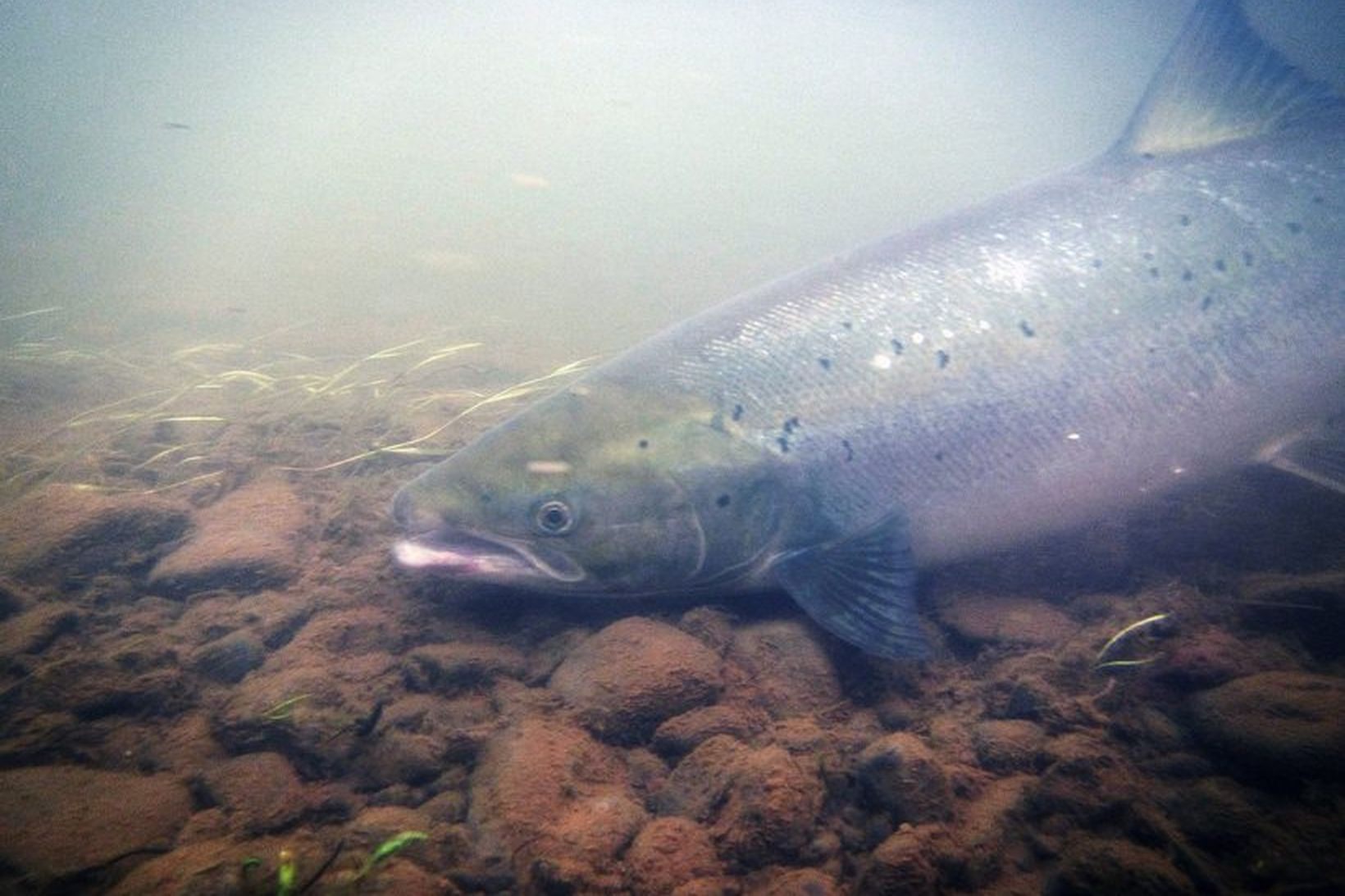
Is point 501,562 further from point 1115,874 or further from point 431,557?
point 1115,874

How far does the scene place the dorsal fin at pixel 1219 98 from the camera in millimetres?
3488

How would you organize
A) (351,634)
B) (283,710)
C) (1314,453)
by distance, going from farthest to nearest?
(1314,453)
(351,634)
(283,710)

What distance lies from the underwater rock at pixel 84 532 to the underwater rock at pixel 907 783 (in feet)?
12.4

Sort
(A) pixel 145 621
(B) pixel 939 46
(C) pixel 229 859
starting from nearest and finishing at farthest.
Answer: (C) pixel 229 859, (A) pixel 145 621, (B) pixel 939 46

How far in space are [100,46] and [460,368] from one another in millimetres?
112806

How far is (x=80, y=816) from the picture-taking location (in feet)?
6.38

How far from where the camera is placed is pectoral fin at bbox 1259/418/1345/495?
3062mm

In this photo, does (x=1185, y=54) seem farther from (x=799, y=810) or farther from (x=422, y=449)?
(x=422, y=449)

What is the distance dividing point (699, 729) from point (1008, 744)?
1.10 m

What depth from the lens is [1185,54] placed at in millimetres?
3588

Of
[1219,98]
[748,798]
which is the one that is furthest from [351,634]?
[1219,98]

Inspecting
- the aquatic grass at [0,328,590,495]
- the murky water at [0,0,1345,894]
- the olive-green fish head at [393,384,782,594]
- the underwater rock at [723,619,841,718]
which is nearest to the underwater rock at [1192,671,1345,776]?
the murky water at [0,0,1345,894]

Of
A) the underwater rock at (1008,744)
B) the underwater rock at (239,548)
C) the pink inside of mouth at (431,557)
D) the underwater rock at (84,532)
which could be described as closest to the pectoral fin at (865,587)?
the underwater rock at (1008,744)

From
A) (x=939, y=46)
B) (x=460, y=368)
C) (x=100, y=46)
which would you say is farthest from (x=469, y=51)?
(x=460, y=368)
